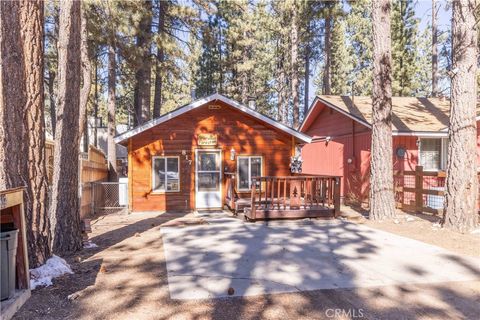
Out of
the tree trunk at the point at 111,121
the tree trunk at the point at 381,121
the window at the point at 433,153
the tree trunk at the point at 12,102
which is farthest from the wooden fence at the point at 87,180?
the window at the point at 433,153

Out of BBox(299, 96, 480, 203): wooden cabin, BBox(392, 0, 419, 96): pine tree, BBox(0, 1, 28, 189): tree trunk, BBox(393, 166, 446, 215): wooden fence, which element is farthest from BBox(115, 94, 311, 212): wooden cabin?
BBox(392, 0, 419, 96): pine tree

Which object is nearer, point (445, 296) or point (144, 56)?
point (445, 296)

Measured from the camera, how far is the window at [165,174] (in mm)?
12562

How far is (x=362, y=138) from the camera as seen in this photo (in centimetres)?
1438

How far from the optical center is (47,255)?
17.4 feet

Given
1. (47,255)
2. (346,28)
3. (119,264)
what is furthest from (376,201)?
(346,28)

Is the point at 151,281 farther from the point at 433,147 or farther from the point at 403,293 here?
the point at 433,147

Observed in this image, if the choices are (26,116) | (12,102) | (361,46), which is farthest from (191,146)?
(361,46)

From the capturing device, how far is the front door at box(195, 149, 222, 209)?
12.8 m

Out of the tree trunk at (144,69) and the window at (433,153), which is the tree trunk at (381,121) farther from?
the tree trunk at (144,69)

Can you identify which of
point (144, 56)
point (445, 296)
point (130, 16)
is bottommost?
point (445, 296)

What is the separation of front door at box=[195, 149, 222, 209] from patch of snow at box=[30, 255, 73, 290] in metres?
7.47

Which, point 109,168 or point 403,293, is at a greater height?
→ point 109,168

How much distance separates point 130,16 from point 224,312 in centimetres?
1448
